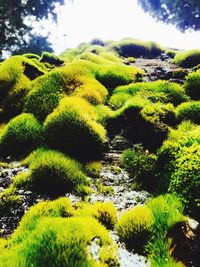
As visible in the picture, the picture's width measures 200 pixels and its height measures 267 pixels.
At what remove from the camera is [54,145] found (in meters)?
7.96

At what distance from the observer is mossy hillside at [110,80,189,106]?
1005 centimetres

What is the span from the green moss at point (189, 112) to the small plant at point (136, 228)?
4.05 m

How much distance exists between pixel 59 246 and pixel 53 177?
2.49m

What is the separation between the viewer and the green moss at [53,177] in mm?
6586

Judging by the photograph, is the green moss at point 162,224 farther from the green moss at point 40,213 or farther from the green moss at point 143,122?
the green moss at point 143,122

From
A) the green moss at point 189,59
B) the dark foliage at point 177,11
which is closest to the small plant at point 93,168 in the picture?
the green moss at point 189,59

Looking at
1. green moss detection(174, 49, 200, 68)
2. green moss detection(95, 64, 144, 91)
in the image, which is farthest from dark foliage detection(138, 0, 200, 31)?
green moss detection(95, 64, 144, 91)

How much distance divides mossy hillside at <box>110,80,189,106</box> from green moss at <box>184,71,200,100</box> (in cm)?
25

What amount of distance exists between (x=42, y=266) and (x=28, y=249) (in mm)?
300

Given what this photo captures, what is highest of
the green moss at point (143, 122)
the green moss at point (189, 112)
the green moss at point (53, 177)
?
the green moss at point (189, 112)

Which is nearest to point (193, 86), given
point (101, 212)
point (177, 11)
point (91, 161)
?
point (91, 161)

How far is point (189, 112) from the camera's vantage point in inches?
358

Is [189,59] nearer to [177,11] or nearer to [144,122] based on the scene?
[144,122]

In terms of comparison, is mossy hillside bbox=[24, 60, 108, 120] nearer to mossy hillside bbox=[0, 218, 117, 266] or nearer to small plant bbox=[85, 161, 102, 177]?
small plant bbox=[85, 161, 102, 177]
